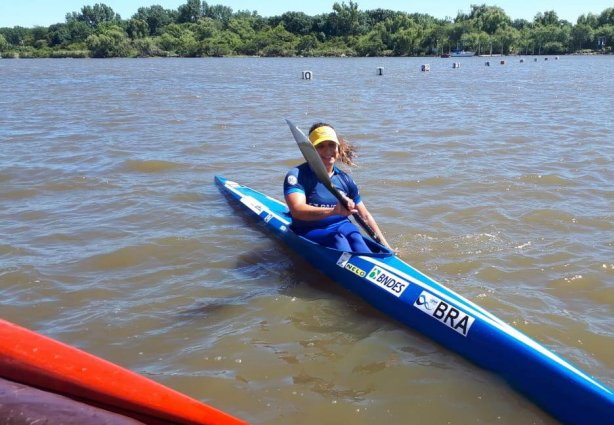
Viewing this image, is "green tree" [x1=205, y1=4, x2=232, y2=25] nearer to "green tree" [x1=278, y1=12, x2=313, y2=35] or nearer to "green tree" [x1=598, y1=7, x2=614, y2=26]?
"green tree" [x1=278, y1=12, x2=313, y2=35]

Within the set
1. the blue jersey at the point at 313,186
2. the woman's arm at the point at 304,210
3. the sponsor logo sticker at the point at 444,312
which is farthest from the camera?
the blue jersey at the point at 313,186

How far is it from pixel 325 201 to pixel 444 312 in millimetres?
1486

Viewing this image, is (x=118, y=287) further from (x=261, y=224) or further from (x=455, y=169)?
(x=455, y=169)

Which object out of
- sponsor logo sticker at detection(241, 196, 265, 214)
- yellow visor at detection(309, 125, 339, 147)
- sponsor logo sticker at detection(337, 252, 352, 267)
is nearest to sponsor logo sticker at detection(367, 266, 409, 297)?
sponsor logo sticker at detection(337, 252, 352, 267)

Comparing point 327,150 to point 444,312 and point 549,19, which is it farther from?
point 549,19

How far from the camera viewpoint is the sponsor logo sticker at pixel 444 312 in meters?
3.74

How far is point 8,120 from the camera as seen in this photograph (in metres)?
13.8

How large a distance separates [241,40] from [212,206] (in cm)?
10157

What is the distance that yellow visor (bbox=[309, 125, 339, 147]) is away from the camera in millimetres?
4594

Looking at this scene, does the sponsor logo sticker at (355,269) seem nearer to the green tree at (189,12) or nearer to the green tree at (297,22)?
the green tree at (297,22)

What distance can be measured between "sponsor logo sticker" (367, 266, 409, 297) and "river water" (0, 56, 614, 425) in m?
0.26

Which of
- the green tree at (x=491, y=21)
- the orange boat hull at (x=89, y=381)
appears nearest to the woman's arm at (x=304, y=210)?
the orange boat hull at (x=89, y=381)

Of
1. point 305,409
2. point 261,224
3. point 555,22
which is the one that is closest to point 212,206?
point 261,224

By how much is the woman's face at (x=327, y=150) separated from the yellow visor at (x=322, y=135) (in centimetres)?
3
